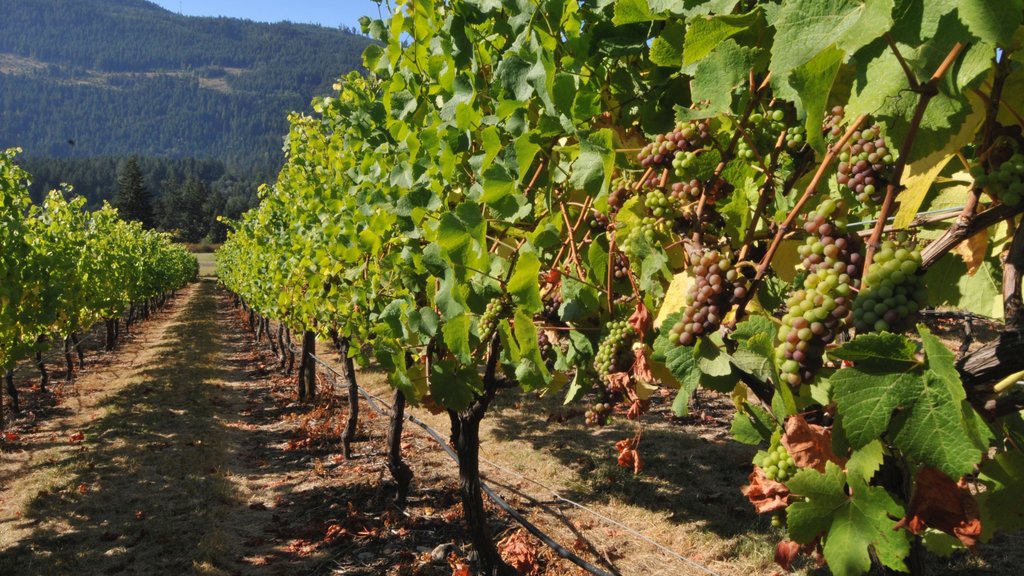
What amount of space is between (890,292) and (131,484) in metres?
9.30

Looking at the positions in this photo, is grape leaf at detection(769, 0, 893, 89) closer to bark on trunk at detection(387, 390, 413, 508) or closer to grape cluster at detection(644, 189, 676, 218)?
grape cluster at detection(644, 189, 676, 218)

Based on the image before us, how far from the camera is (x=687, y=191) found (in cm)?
131

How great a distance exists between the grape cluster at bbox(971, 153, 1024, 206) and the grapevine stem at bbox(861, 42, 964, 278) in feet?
0.36

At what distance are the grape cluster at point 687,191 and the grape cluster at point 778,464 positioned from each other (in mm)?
503

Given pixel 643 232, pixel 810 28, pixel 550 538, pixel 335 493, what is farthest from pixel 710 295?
pixel 335 493

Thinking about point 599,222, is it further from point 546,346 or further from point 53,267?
point 53,267

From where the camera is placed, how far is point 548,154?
192 centimetres

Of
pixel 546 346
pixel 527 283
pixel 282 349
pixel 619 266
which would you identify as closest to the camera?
pixel 619 266

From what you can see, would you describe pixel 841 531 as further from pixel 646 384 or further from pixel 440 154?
pixel 440 154

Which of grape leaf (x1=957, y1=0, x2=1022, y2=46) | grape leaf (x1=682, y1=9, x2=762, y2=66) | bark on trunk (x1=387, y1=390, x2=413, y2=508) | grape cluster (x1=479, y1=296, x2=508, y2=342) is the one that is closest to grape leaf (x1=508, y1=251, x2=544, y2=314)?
grape cluster (x1=479, y1=296, x2=508, y2=342)

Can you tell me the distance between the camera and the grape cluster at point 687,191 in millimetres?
1298

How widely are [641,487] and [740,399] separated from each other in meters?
6.40

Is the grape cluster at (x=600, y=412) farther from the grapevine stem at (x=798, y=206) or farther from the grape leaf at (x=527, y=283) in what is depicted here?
the grapevine stem at (x=798, y=206)

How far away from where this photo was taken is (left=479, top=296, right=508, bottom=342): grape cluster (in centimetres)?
204
